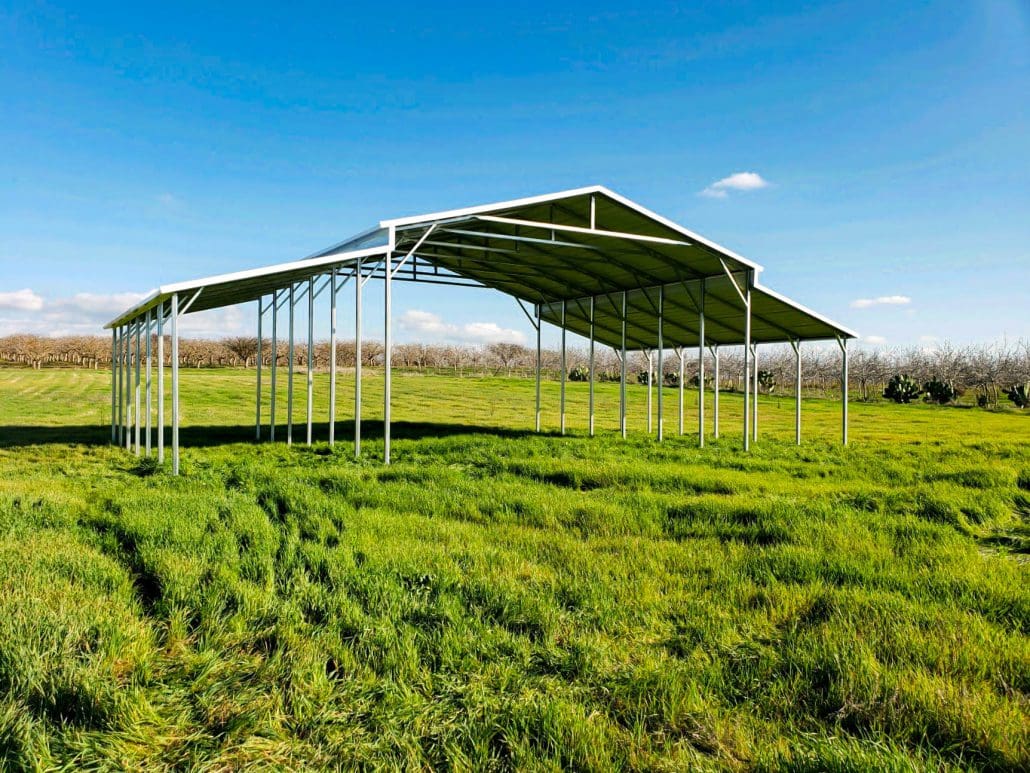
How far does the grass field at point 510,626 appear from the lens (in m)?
2.69

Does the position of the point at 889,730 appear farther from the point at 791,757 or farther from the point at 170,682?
the point at 170,682

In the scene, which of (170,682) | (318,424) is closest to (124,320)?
(318,424)

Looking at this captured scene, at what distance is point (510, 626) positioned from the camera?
12.9 ft

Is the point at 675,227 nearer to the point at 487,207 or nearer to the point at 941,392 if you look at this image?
the point at 487,207

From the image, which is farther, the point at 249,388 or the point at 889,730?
the point at 249,388

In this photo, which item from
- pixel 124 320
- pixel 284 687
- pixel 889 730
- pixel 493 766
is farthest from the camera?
pixel 124 320

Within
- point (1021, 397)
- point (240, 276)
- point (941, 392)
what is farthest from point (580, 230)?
point (941, 392)

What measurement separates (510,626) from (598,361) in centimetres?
6685

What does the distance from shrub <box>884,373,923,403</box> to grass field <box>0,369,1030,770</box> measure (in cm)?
3334

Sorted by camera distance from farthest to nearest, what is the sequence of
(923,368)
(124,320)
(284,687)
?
(923,368) → (124,320) → (284,687)

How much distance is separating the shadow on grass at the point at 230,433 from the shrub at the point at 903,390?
29146 mm

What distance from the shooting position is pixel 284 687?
3094mm

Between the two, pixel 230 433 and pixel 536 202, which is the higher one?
pixel 536 202

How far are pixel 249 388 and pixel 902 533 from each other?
34436 mm
